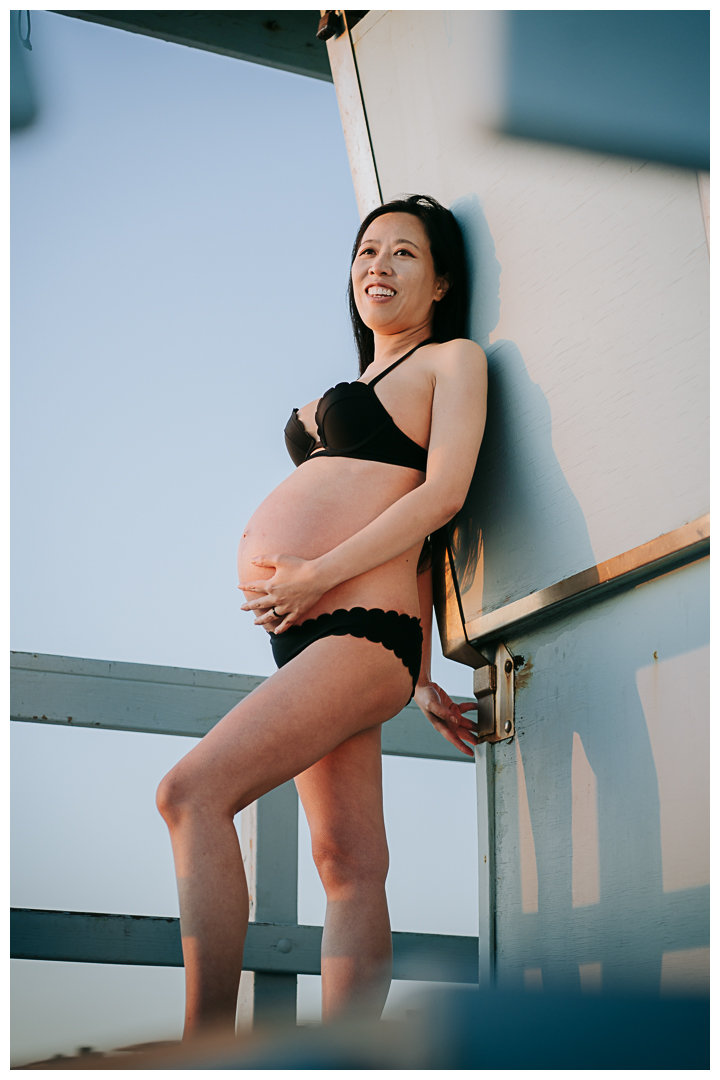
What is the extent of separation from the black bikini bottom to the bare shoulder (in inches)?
23.3

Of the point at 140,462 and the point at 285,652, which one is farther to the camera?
the point at 140,462

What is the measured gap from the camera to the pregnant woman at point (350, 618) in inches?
68.6

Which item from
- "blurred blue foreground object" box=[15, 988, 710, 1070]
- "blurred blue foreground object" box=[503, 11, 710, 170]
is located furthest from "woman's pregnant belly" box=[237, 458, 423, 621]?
"blurred blue foreground object" box=[15, 988, 710, 1070]

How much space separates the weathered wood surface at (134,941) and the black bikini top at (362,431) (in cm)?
157

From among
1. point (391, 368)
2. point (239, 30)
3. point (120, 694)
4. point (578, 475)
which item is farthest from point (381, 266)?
point (120, 694)

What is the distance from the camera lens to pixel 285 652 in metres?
2.11

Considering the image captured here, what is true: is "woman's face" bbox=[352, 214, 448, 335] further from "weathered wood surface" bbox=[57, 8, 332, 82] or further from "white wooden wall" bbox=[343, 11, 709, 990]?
"weathered wood surface" bbox=[57, 8, 332, 82]

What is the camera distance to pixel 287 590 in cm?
202

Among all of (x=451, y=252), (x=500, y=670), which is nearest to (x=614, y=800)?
(x=500, y=670)

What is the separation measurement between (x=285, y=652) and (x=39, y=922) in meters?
1.43

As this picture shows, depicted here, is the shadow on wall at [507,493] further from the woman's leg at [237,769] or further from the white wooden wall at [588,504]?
the woman's leg at [237,769]

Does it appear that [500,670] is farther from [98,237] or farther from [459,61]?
[98,237]

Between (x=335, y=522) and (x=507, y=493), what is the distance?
46cm

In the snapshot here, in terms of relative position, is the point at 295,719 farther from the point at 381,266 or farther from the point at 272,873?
the point at 272,873
